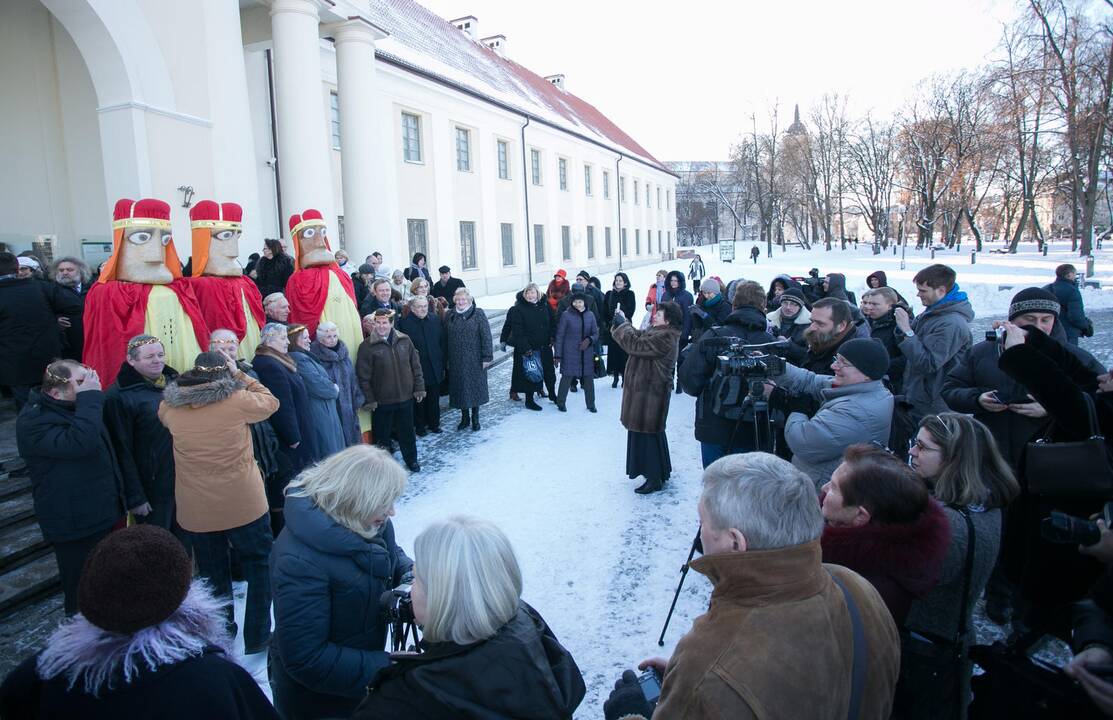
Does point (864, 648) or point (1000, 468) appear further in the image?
point (1000, 468)

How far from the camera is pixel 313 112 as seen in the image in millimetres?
11984

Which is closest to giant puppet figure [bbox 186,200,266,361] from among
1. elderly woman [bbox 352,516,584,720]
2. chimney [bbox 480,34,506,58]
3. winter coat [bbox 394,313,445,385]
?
winter coat [bbox 394,313,445,385]

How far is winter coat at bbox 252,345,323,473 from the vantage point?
188 inches

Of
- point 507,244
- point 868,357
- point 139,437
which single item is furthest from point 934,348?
point 507,244

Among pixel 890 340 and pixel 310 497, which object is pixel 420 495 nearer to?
pixel 310 497

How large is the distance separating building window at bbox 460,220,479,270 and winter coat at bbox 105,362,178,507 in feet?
→ 61.8

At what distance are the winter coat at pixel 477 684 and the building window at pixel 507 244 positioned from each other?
950 inches

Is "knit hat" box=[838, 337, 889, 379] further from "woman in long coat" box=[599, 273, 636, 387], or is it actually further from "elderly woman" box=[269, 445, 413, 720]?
"woman in long coat" box=[599, 273, 636, 387]

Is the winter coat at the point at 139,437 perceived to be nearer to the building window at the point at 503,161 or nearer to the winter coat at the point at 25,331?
the winter coat at the point at 25,331

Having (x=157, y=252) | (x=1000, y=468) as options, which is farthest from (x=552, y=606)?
(x=157, y=252)

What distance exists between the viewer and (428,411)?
8.23m

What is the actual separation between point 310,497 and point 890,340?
4.92 m

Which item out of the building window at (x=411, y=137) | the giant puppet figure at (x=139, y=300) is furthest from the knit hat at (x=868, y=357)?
the building window at (x=411, y=137)

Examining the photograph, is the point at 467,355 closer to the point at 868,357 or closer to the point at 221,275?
the point at 221,275
